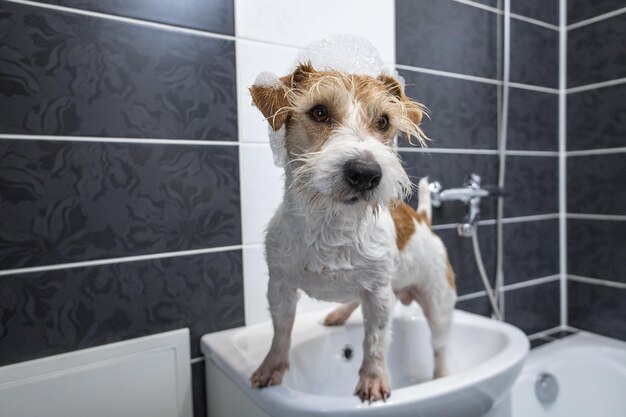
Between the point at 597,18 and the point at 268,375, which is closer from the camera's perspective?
the point at 268,375

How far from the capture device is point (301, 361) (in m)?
0.94

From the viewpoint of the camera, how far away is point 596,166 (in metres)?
1.55

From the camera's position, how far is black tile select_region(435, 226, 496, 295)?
138 cm

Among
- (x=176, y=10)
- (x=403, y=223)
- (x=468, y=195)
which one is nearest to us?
(x=403, y=223)

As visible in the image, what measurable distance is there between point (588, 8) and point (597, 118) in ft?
1.34

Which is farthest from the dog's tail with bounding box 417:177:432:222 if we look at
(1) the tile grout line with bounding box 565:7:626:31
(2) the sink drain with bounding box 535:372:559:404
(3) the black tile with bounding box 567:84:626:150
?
(1) the tile grout line with bounding box 565:7:626:31

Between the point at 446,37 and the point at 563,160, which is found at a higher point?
the point at 446,37

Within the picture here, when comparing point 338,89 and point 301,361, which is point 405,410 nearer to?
point 301,361

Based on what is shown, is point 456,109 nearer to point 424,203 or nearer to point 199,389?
point 424,203

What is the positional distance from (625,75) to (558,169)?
15.5 inches

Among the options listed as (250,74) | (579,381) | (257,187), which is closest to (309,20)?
(250,74)

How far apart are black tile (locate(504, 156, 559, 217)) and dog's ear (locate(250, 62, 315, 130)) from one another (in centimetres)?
112

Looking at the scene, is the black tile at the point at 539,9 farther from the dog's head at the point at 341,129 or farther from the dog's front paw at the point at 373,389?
the dog's front paw at the point at 373,389

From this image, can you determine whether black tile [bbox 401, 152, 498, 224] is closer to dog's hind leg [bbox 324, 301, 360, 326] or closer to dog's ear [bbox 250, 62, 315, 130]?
dog's hind leg [bbox 324, 301, 360, 326]
